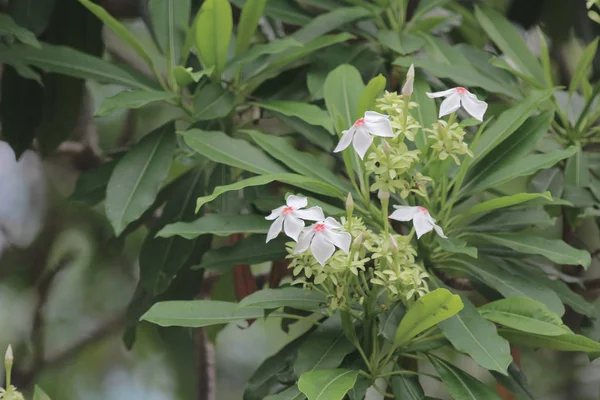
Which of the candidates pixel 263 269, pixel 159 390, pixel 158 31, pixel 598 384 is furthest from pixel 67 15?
pixel 598 384

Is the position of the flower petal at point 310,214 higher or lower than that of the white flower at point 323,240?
higher

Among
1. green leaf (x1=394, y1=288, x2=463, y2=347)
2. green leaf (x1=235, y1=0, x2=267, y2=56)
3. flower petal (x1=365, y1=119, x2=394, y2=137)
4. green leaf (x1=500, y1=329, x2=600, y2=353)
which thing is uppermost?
green leaf (x1=235, y1=0, x2=267, y2=56)

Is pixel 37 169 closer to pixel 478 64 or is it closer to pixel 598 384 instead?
pixel 478 64

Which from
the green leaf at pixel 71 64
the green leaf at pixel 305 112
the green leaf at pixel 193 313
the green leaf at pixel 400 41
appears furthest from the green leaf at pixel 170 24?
the green leaf at pixel 193 313

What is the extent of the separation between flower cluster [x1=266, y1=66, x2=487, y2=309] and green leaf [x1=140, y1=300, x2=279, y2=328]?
0.13 m

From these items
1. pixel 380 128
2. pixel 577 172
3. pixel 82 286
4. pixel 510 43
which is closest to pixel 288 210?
pixel 380 128

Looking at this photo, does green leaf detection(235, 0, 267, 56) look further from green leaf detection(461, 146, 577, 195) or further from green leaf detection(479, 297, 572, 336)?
green leaf detection(479, 297, 572, 336)

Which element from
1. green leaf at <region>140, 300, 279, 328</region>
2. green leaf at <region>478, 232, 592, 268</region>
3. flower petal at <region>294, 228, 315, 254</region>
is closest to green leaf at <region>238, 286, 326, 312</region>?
green leaf at <region>140, 300, 279, 328</region>

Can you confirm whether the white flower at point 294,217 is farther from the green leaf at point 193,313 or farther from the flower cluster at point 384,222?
the green leaf at point 193,313

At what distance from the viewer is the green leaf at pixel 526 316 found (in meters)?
0.76

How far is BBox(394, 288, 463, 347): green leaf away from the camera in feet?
2.38

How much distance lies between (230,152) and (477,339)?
0.37m

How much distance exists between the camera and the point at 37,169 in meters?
1.85

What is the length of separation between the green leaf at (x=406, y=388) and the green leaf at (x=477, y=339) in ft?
0.31
